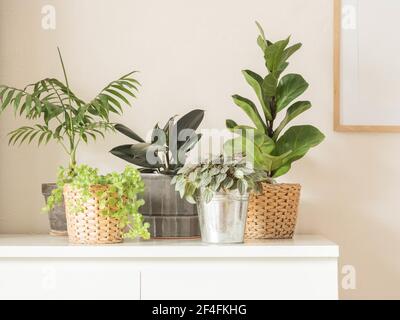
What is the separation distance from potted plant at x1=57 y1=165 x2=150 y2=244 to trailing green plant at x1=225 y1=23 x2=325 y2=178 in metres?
0.29

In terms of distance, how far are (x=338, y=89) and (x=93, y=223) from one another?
34.5 inches

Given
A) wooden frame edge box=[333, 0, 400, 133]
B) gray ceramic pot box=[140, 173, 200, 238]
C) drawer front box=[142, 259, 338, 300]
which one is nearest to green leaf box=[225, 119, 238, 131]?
gray ceramic pot box=[140, 173, 200, 238]

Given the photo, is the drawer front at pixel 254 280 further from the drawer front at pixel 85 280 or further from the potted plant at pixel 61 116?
the potted plant at pixel 61 116

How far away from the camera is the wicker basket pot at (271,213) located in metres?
1.89

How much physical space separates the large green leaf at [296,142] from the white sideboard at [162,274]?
12.1 inches

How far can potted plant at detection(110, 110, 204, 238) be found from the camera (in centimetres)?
188

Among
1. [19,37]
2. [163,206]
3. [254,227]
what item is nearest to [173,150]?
[163,206]

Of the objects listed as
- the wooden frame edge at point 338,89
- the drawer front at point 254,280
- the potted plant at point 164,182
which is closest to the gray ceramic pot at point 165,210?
the potted plant at point 164,182

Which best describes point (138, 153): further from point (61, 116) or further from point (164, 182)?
point (61, 116)

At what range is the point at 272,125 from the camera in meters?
1.96

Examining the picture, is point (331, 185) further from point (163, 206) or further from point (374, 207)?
point (163, 206)

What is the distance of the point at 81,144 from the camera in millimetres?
2139
